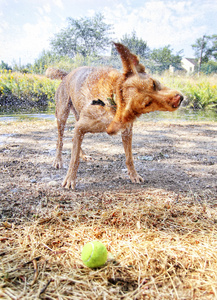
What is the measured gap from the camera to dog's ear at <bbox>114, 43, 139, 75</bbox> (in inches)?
72.0

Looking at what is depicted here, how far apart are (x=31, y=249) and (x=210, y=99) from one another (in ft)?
37.3

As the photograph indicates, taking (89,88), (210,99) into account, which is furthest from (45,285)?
(210,99)

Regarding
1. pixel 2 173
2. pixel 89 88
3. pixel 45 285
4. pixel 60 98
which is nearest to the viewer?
pixel 45 285

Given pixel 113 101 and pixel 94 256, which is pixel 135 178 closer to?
pixel 113 101

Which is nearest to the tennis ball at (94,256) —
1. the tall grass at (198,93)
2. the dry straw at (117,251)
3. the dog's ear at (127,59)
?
the dry straw at (117,251)

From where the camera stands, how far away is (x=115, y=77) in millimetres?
2062

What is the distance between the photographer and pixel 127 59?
187 centimetres

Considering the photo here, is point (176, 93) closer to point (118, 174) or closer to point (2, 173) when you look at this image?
point (118, 174)

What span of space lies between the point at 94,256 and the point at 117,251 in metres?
0.24

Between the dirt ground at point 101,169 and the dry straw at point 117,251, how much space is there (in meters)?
0.23

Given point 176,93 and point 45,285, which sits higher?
point 176,93

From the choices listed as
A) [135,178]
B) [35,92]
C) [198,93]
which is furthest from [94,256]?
[198,93]

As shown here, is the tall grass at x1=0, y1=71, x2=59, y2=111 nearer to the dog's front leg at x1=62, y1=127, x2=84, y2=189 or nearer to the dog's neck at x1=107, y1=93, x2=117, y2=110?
the dog's front leg at x1=62, y1=127, x2=84, y2=189

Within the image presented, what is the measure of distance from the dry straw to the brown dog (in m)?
0.72
